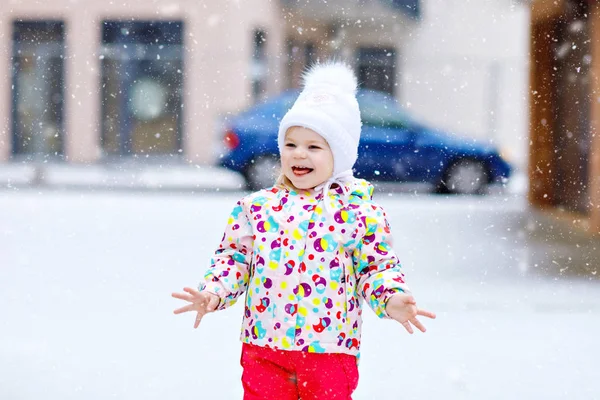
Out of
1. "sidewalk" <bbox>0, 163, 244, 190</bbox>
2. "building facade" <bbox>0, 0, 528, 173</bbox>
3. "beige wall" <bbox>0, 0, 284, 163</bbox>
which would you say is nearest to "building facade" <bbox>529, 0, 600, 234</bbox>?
"sidewalk" <bbox>0, 163, 244, 190</bbox>

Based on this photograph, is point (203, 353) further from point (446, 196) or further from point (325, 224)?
point (446, 196)

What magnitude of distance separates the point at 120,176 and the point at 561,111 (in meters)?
8.66

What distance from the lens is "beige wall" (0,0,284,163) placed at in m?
19.3

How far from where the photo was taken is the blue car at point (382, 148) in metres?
12.3

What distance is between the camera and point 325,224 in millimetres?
2365

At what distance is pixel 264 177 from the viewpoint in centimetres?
1247

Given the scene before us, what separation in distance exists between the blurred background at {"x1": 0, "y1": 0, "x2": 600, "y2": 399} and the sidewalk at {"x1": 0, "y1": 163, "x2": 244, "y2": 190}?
0.11 metres

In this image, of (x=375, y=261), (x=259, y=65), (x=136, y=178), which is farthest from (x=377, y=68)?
(x=375, y=261)

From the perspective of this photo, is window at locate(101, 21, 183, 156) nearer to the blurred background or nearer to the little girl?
the blurred background

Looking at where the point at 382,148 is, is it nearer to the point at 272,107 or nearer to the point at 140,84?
the point at 272,107

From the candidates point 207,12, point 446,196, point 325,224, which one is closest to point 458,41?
point 207,12

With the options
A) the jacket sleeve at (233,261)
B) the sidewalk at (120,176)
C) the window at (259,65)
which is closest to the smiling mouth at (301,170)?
the jacket sleeve at (233,261)

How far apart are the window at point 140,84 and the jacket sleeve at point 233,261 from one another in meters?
17.3

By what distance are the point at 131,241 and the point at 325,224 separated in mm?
5971
